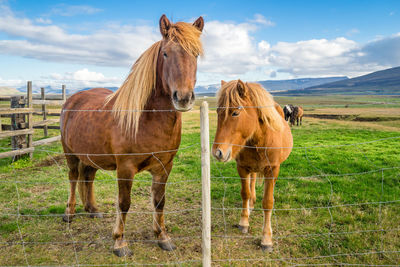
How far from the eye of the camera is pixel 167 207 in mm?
4652

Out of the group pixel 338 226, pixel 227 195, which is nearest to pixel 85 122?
pixel 227 195

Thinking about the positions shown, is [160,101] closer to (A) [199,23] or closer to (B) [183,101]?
(B) [183,101]

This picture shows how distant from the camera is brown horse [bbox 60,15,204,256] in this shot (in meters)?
2.56

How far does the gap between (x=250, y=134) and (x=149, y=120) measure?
4.18 feet

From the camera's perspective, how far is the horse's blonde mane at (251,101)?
2952 millimetres

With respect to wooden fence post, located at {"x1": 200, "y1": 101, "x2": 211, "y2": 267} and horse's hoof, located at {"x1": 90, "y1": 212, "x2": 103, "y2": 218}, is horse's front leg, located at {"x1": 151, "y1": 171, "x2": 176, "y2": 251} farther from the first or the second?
horse's hoof, located at {"x1": 90, "y1": 212, "x2": 103, "y2": 218}

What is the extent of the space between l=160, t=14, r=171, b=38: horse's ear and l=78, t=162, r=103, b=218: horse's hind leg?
8.94 ft

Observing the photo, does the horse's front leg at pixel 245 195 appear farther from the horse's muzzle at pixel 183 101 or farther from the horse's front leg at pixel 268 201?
the horse's muzzle at pixel 183 101

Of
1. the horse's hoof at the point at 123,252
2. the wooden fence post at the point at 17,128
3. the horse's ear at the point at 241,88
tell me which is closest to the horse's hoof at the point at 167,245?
the horse's hoof at the point at 123,252

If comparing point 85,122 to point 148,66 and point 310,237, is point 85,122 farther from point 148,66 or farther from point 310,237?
point 310,237

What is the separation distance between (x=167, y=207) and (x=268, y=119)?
259 cm

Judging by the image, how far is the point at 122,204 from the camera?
3090 mm

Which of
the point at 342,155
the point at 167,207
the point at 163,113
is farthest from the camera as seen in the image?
the point at 342,155

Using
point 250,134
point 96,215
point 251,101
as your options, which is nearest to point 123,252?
point 96,215
